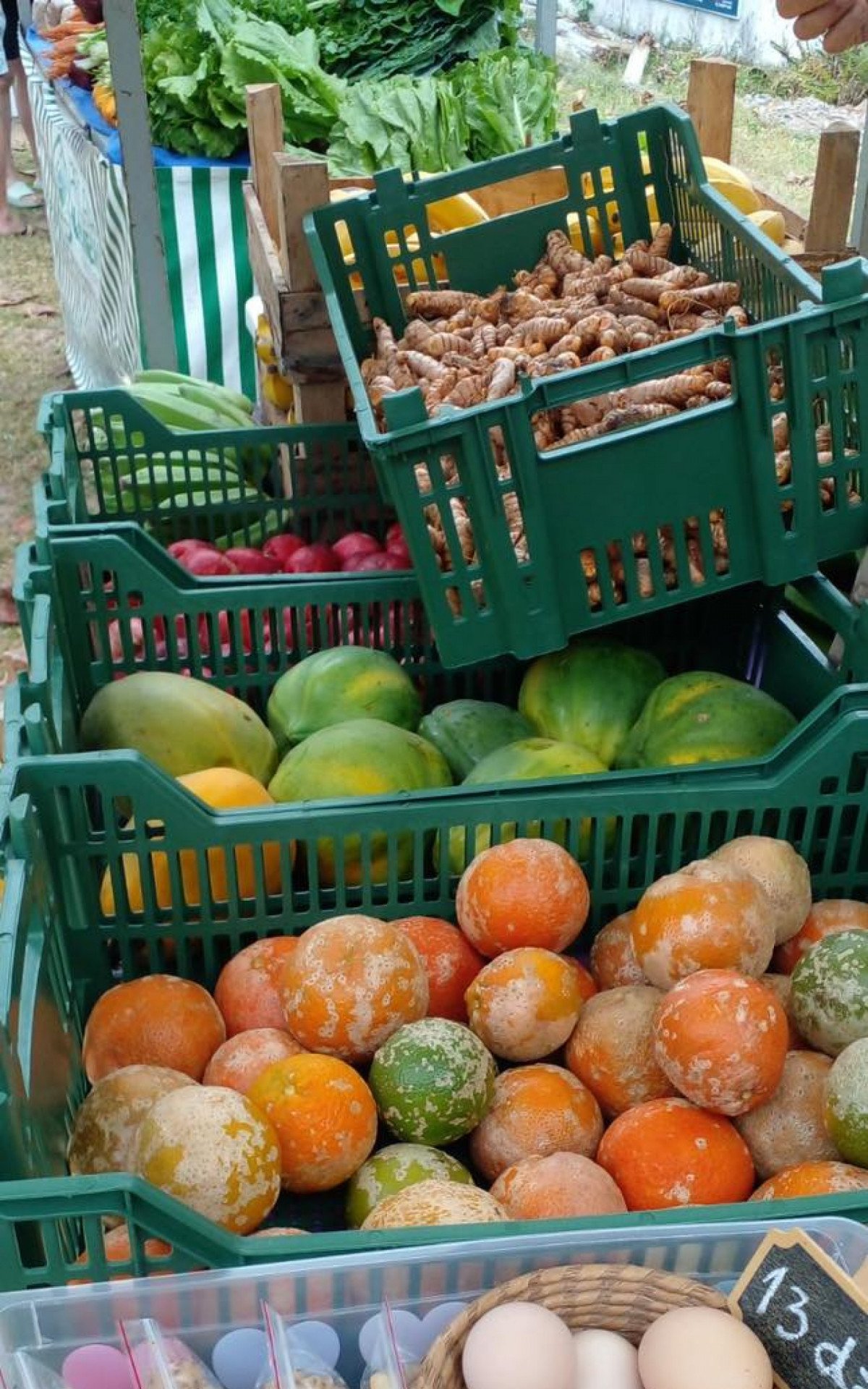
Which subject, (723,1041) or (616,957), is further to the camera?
(616,957)

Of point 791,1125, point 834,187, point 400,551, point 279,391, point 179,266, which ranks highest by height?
point 834,187

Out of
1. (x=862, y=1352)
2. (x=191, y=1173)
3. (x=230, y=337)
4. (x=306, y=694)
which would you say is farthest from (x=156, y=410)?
(x=862, y=1352)

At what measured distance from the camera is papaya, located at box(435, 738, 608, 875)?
72.8 inches

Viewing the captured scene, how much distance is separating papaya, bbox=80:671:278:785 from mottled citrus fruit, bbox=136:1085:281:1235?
2.68 feet

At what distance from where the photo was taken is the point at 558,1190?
1377 millimetres

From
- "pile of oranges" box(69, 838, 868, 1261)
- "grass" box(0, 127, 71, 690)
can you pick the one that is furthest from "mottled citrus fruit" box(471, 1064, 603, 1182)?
"grass" box(0, 127, 71, 690)

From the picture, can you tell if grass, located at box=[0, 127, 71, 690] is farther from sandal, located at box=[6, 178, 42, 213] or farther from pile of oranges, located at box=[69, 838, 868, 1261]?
pile of oranges, located at box=[69, 838, 868, 1261]

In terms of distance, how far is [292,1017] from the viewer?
5.23 ft

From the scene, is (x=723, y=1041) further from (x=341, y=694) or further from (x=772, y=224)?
(x=772, y=224)

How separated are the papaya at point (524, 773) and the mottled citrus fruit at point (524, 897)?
0.28ft

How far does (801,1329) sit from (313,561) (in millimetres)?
1971

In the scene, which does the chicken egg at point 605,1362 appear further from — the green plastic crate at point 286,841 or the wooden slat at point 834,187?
the wooden slat at point 834,187

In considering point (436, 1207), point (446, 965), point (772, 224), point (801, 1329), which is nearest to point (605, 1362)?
point (801, 1329)

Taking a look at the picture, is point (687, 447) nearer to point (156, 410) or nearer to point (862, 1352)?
point (862, 1352)
